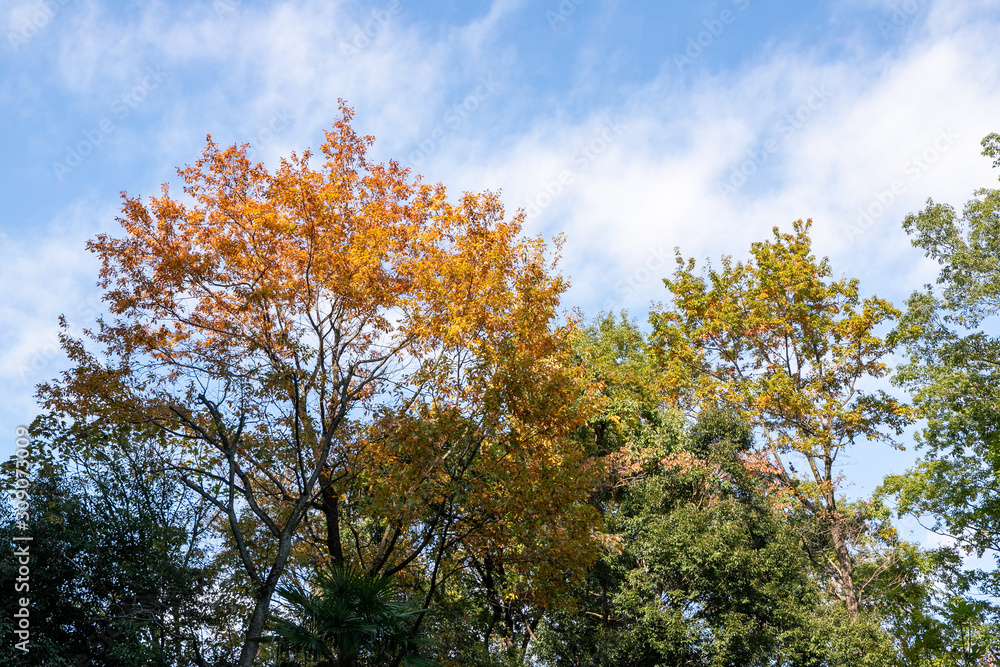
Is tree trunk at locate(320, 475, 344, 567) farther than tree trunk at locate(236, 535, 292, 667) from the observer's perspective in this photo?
Yes

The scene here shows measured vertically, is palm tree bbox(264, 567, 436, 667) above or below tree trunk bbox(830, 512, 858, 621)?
below

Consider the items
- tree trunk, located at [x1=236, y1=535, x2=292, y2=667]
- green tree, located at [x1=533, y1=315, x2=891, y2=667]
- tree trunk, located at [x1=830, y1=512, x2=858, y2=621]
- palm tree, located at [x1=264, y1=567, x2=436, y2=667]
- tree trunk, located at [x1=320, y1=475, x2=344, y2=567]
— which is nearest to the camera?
palm tree, located at [x1=264, y1=567, x2=436, y2=667]

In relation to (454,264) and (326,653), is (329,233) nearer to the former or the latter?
(454,264)

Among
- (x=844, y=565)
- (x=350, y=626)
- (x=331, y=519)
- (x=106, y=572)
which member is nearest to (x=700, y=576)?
(x=844, y=565)

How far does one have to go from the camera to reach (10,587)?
37.9ft

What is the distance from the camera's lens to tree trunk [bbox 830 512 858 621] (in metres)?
19.0

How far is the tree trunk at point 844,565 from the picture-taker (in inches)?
748

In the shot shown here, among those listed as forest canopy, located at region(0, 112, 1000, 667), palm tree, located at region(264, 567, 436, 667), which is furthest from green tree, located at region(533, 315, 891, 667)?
palm tree, located at region(264, 567, 436, 667)

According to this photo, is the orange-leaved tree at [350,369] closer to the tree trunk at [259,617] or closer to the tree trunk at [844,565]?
the tree trunk at [259,617]

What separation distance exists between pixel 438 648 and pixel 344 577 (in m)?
4.73

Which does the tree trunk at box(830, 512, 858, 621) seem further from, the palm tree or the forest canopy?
the palm tree

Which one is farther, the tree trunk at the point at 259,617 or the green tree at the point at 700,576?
the green tree at the point at 700,576

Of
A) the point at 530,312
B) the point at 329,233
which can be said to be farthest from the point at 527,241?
the point at 329,233

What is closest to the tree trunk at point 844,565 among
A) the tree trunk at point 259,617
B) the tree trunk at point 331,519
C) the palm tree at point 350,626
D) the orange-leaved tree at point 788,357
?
the orange-leaved tree at point 788,357
